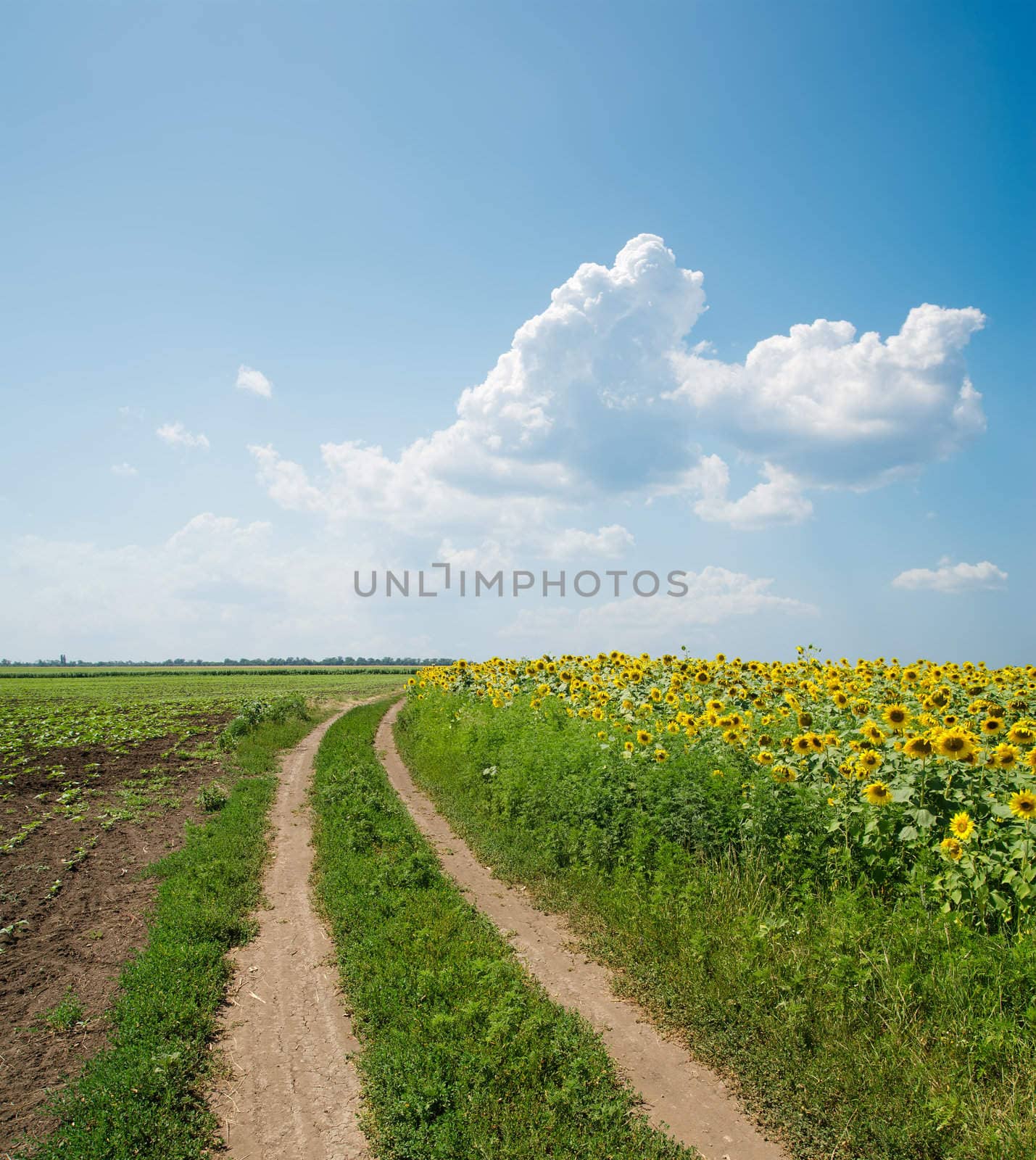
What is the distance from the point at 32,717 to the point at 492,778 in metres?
31.2

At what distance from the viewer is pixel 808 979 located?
5.52 m

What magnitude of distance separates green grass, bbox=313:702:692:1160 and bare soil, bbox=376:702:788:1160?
21cm

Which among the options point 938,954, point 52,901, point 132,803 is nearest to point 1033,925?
point 938,954

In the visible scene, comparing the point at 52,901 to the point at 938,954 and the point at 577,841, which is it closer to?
the point at 577,841

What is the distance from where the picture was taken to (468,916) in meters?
7.46

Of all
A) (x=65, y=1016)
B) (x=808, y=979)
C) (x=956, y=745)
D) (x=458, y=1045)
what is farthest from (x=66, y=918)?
(x=956, y=745)

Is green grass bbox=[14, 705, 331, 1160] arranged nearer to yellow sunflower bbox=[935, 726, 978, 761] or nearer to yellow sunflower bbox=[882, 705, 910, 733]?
yellow sunflower bbox=[935, 726, 978, 761]

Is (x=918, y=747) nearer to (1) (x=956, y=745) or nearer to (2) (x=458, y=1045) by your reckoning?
(1) (x=956, y=745)

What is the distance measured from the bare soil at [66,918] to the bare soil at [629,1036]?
3.81m

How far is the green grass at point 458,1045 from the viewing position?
425 cm

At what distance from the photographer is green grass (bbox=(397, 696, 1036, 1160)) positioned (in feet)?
14.2

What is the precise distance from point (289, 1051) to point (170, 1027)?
1.03 metres

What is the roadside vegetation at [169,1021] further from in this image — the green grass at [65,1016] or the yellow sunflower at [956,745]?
the yellow sunflower at [956,745]

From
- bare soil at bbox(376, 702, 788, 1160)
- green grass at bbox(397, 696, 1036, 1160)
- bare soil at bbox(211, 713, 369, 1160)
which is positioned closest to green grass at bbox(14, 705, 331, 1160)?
bare soil at bbox(211, 713, 369, 1160)
